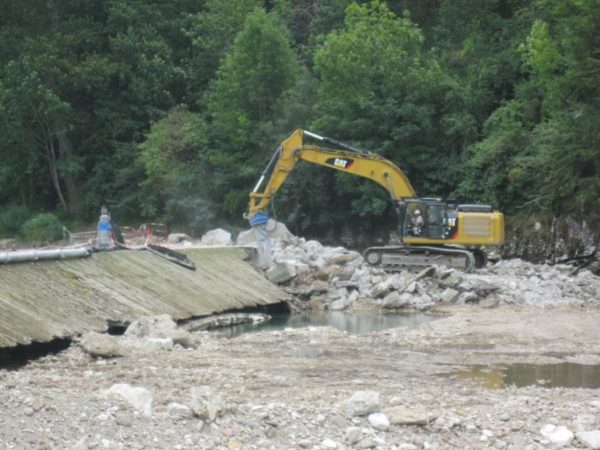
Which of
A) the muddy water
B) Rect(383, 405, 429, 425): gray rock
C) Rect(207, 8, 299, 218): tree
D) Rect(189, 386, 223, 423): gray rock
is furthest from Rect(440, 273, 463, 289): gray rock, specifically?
Rect(207, 8, 299, 218): tree

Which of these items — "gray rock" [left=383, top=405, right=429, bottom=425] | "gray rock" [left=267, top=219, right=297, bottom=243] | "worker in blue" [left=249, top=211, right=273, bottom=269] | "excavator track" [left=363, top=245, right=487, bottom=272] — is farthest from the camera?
"gray rock" [left=267, top=219, right=297, bottom=243]

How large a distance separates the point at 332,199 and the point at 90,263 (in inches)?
808

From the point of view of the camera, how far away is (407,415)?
36.1ft

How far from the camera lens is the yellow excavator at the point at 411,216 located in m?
27.1

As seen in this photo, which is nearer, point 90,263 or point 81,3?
point 90,263

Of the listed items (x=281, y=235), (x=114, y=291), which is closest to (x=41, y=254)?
(x=114, y=291)

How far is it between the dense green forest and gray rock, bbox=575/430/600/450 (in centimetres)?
1547

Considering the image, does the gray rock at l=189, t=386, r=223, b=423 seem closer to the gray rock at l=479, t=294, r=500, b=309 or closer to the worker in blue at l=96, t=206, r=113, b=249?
the worker in blue at l=96, t=206, r=113, b=249

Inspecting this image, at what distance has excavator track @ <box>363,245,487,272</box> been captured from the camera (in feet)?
90.6

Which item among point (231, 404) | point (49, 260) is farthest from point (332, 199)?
point (231, 404)

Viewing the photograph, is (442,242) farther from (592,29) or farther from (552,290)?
(592,29)

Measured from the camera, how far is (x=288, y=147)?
92.0 feet

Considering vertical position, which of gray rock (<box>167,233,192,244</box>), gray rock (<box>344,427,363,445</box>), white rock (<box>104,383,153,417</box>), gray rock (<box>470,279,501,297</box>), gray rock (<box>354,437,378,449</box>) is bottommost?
gray rock (<box>354,437,378,449</box>)

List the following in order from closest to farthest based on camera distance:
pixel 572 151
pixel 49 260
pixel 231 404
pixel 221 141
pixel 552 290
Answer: pixel 231 404 < pixel 49 260 < pixel 552 290 < pixel 572 151 < pixel 221 141
